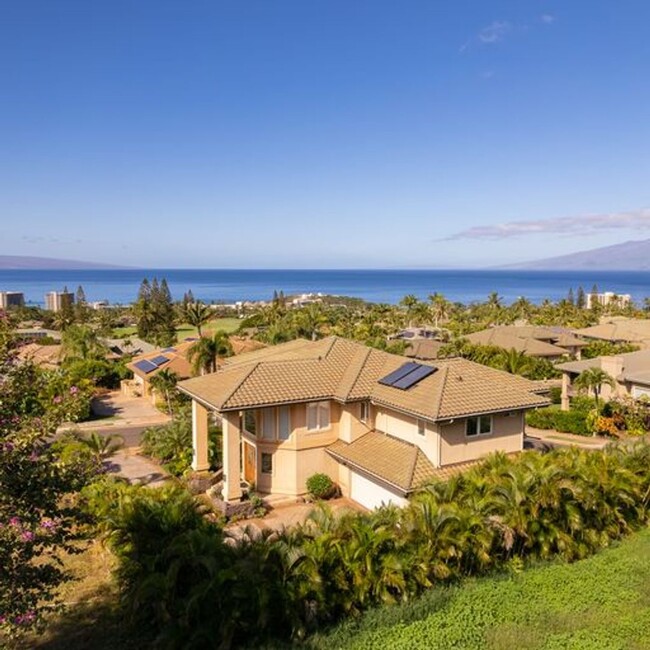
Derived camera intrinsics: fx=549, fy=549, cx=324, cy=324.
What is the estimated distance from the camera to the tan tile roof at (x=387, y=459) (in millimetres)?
19453

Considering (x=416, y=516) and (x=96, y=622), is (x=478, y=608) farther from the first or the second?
(x=96, y=622)

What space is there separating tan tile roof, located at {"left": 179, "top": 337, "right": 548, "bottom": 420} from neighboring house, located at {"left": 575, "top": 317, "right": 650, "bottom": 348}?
3505cm

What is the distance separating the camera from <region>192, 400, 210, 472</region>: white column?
83.2 ft

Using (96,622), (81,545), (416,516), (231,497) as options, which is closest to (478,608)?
(416,516)

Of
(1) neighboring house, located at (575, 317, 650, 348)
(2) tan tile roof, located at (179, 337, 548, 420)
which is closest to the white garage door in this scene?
(2) tan tile roof, located at (179, 337, 548, 420)

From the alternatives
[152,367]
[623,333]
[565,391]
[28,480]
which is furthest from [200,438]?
[623,333]

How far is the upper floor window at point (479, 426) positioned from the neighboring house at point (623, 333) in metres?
36.1

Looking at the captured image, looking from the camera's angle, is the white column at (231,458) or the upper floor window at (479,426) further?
the white column at (231,458)

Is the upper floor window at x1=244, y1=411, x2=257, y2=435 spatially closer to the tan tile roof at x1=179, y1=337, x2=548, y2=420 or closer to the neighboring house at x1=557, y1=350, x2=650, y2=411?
the tan tile roof at x1=179, y1=337, x2=548, y2=420

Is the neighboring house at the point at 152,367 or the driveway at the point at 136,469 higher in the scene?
the neighboring house at the point at 152,367

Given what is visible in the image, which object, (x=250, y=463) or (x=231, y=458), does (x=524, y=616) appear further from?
(x=250, y=463)

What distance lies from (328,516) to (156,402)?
106 ft

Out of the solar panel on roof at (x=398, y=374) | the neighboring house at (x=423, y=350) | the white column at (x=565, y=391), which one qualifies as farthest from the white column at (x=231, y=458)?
the neighboring house at (x=423, y=350)

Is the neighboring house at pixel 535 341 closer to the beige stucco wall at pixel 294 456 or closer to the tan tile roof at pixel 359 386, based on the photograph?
the tan tile roof at pixel 359 386
